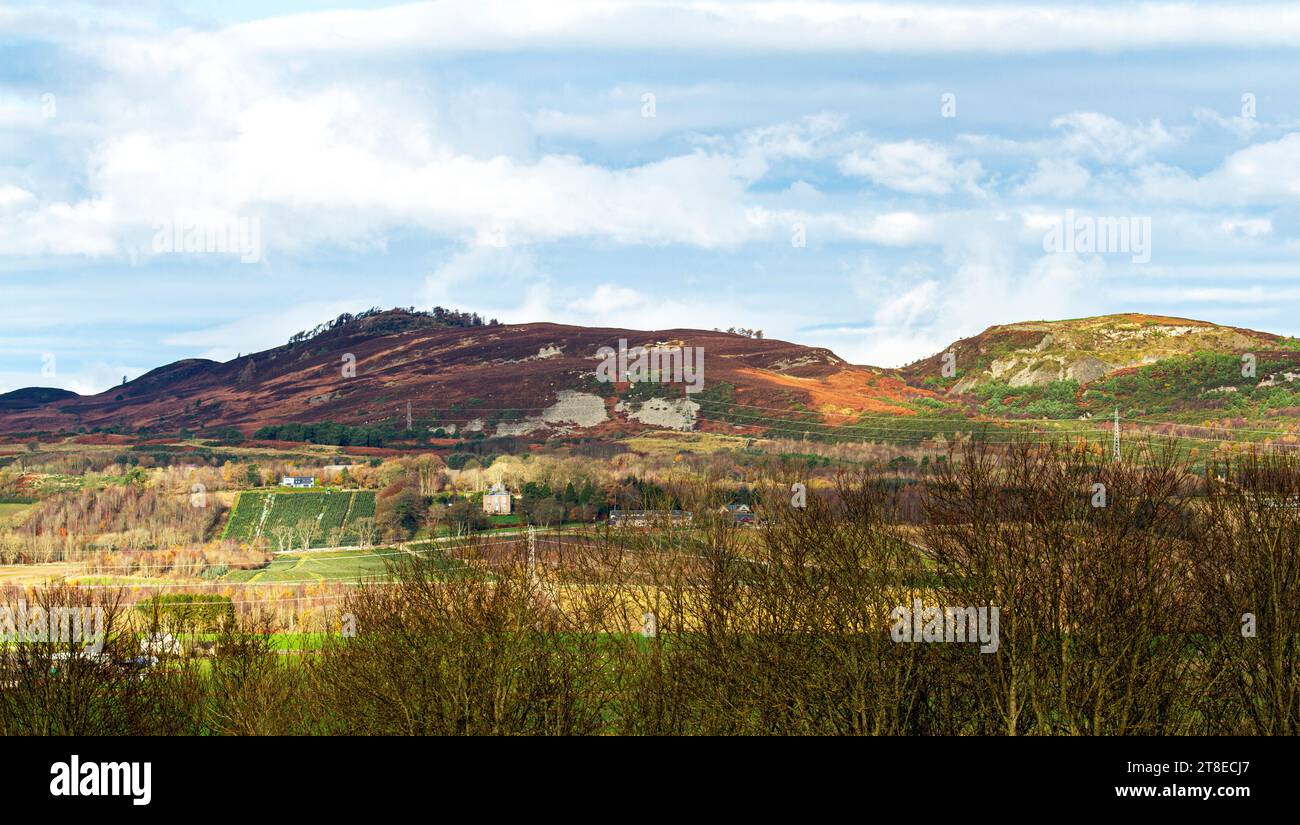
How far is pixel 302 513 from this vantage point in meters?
182

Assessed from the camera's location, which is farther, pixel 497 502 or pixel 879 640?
pixel 497 502

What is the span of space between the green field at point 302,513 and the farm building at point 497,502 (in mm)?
26907

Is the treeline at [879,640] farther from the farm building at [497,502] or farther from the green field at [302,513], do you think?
the green field at [302,513]

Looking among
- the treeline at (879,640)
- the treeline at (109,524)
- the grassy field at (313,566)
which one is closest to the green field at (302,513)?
the treeline at (109,524)

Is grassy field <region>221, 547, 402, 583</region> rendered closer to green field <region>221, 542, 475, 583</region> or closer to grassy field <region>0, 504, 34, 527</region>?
green field <region>221, 542, 475, 583</region>

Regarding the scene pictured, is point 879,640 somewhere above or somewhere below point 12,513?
above

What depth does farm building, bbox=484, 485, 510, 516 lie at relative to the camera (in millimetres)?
146375

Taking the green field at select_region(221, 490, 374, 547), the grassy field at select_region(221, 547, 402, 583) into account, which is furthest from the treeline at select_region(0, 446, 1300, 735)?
the green field at select_region(221, 490, 374, 547)

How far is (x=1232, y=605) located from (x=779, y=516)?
16518 millimetres

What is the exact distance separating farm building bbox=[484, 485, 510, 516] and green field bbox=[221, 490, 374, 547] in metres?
26.9

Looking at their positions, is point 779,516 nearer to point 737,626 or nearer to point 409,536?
point 737,626

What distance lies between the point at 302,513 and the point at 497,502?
47.7 metres

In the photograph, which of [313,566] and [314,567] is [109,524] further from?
[314,567]

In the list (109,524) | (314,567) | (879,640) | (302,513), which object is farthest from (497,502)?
(879,640)
